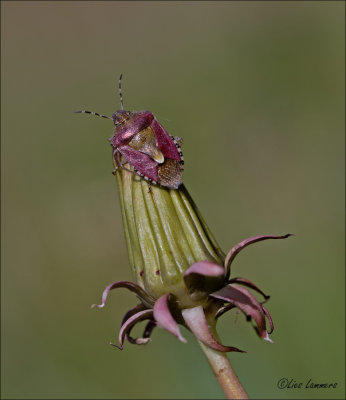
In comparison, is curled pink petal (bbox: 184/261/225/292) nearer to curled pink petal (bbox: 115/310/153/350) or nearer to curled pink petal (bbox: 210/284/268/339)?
curled pink petal (bbox: 210/284/268/339)

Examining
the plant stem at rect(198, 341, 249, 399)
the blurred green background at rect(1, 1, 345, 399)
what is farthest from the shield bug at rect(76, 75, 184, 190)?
the blurred green background at rect(1, 1, 345, 399)

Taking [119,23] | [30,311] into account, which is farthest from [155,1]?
[30,311]

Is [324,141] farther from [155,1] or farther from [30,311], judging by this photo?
[155,1]

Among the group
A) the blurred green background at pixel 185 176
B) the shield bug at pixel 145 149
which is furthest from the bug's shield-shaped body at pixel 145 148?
the blurred green background at pixel 185 176

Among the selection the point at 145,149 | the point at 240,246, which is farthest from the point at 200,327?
the point at 145,149

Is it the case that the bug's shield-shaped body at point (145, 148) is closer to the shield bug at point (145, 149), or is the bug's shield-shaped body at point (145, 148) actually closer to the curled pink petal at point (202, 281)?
the shield bug at point (145, 149)

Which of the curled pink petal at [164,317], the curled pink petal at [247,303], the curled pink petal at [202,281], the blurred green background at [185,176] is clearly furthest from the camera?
the blurred green background at [185,176]

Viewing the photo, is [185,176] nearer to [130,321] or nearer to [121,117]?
[121,117]
